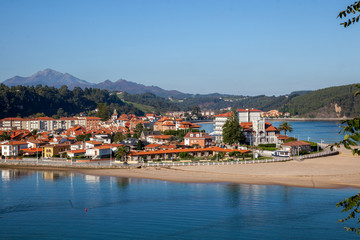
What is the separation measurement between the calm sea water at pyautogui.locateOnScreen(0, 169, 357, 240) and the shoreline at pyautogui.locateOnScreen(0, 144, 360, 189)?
7.12ft

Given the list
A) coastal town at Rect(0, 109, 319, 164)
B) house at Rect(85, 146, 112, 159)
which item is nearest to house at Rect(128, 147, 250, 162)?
coastal town at Rect(0, 109, 319, 164)

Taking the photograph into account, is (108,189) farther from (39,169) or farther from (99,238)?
(39,169)

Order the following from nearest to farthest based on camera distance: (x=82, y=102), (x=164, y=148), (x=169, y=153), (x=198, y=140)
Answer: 1. (x=169, y=153)
2. (x=164, y=148)
3. (x=198, y=140)
4. (x=82, y=102)

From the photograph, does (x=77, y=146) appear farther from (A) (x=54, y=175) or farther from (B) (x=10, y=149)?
(A) (x=54, y=175)

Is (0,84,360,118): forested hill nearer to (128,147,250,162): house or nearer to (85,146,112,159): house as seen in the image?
(128,147,250,162): house

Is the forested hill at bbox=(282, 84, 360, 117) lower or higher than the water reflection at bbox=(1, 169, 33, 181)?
higher

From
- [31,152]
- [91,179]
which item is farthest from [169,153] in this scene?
[31,152]

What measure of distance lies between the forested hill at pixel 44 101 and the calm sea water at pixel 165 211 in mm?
A: 84077

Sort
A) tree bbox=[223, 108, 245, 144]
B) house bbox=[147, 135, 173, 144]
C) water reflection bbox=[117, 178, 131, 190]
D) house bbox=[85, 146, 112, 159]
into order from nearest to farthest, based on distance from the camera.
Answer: water reflection bbox=[117, 178, 131, 190] → house bbox=[85, 146, 112, 159] → tree bbox=[223, 108, 245, 144] → house bbox=[147, 135, 173, 144]

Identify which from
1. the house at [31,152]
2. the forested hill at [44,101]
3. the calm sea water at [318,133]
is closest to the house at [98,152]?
the house at [31,152]

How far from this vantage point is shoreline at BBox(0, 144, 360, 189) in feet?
103

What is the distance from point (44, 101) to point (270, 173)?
104000 millimetres

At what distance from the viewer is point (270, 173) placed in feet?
113

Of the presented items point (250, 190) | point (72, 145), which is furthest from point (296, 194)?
point (72, 145)
